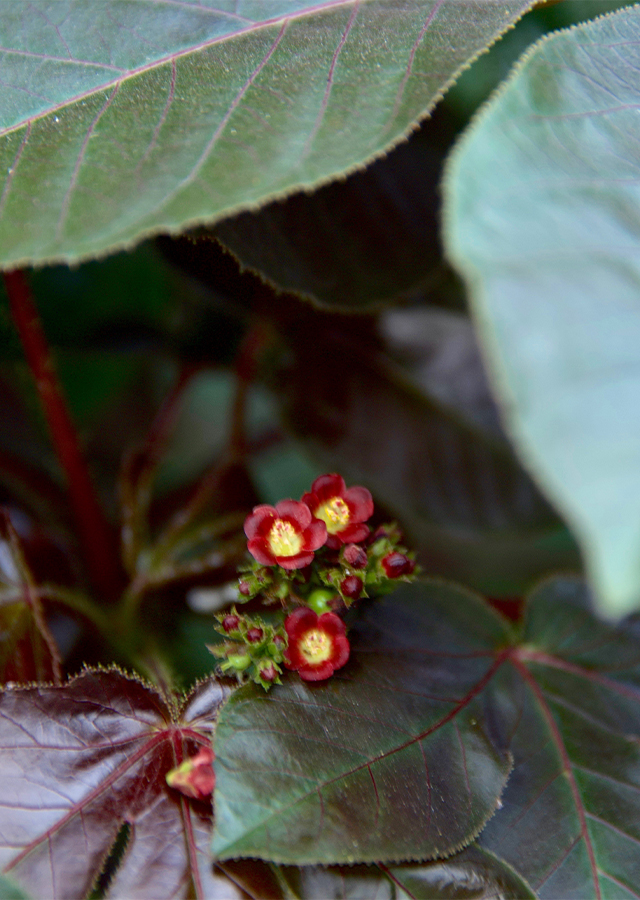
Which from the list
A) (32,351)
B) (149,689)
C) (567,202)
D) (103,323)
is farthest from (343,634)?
(103,323)

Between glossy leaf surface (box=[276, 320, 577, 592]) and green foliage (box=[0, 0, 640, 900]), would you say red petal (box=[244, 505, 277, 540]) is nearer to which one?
green foliage (box=[0, 0, 640, 900])

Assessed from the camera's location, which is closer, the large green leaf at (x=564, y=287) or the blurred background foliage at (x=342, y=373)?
the large green leaf at (x=564, y=287)

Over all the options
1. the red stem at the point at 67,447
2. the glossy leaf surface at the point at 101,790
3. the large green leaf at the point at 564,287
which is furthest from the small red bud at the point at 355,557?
the red stem at the point at 67,447

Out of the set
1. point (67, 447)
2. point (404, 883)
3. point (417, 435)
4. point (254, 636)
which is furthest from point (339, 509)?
point (417, 435)

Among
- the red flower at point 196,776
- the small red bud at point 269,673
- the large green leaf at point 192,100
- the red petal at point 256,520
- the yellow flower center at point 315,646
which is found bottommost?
the red flower at point 196,776

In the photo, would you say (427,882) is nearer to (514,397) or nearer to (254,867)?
(254,867)

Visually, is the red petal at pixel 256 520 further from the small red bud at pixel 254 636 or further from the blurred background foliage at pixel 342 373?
the blurred background foliage at pixel 342 373
